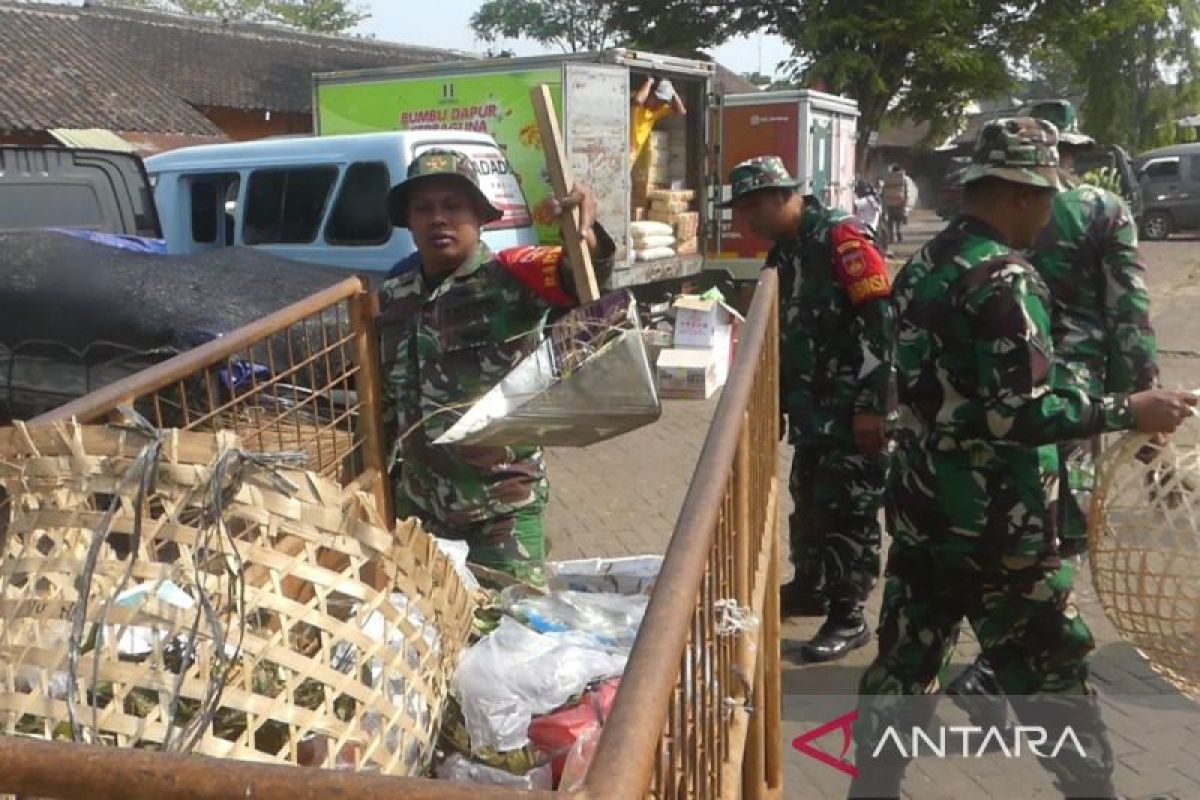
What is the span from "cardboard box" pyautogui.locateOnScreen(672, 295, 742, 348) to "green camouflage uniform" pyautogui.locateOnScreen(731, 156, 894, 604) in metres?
3.10

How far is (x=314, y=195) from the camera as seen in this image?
728 cm

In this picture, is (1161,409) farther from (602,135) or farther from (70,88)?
(70,88)

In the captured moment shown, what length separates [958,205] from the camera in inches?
105

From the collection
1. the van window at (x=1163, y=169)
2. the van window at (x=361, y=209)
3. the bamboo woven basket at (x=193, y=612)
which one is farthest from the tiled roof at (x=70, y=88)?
the van window at (x=1163, y=169)

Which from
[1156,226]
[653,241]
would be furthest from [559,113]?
[1156,226]

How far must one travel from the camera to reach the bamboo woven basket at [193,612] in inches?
52.1

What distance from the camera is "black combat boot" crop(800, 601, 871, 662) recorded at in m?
3.82

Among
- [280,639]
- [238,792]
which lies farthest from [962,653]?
[238,792]

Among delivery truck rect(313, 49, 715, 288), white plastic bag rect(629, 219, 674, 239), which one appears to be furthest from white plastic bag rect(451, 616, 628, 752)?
white plastic bag rect(629, 219, 674, 239)

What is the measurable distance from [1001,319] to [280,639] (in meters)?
1.65

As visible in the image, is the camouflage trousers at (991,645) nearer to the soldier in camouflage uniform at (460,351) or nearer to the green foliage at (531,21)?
the soldier in camouflage uniform at (460,351)

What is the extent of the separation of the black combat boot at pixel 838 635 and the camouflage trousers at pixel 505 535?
1338 millimetres

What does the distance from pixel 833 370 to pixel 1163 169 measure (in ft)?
72.7

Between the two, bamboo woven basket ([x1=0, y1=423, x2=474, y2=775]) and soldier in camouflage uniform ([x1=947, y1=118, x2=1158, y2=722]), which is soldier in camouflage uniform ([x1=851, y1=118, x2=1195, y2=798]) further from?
bamboo woven basket ([x1=0, y1=423, x2=474, y2=775])
